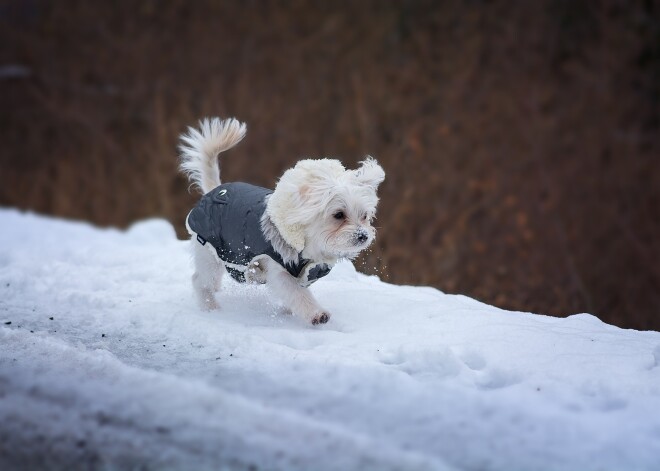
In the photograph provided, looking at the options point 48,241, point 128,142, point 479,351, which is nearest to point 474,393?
point 479,351

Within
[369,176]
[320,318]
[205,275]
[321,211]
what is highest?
[369,176]

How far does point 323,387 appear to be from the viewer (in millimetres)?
3240

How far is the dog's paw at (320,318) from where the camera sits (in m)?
4.36

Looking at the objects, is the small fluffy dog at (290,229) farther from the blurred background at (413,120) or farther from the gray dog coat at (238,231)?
the blurred background at (413,120)

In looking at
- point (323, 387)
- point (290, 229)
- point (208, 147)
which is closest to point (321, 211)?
point (290, 229)

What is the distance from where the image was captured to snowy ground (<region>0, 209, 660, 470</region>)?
272cm

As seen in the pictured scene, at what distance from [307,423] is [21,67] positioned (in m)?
11.9

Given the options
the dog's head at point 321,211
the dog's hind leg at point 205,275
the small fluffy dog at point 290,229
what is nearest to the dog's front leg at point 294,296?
the small fluffy dog at point 290,229

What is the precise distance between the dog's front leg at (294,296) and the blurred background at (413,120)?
11.1 ft

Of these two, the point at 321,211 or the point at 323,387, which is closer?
the point at 323,387

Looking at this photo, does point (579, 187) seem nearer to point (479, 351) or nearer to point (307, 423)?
point (479, 351)

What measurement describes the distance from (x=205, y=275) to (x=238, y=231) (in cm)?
47

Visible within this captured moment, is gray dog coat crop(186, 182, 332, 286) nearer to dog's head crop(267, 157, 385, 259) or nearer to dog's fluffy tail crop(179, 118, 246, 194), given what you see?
dog's head crop(267, 157, 385, 259)

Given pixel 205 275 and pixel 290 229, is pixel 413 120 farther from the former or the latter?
pixel 290 229
